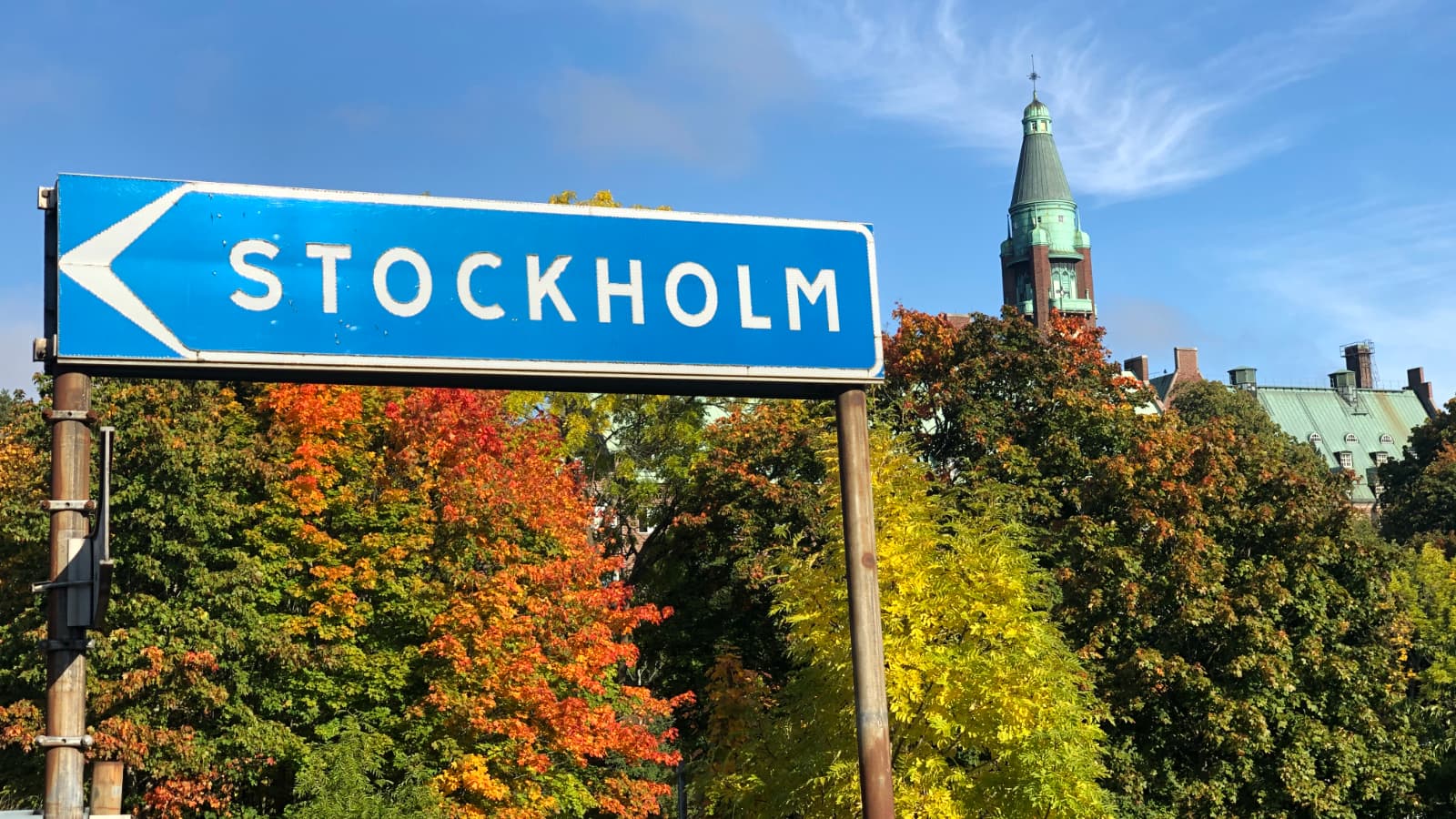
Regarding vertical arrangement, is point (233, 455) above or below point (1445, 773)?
above

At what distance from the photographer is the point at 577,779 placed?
35406 mm

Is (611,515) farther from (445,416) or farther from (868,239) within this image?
(868,239)

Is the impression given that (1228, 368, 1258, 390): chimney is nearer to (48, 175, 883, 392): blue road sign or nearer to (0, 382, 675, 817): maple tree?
(0, 382, 675, 817): maple tree

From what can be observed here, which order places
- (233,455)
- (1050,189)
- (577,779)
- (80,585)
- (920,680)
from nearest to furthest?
(80,585) < (920,680) < (233,455) < (577,779) < (1050,189)

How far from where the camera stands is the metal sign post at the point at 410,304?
21.8 feet

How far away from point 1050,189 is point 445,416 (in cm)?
11684

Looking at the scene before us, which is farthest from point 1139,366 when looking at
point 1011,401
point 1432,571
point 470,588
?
point 470,588

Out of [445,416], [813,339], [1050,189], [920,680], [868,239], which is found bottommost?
[920,680]

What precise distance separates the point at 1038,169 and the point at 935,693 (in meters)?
124

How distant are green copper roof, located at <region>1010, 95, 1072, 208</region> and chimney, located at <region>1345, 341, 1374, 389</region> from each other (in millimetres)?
31394

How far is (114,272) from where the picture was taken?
261 inches

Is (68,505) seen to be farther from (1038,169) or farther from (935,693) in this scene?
(1038,169)

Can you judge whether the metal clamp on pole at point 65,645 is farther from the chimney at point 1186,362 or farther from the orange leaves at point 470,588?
the chimney at point 1186,362

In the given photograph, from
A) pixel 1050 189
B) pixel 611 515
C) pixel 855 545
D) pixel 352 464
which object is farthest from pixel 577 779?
pixel 1050 189
